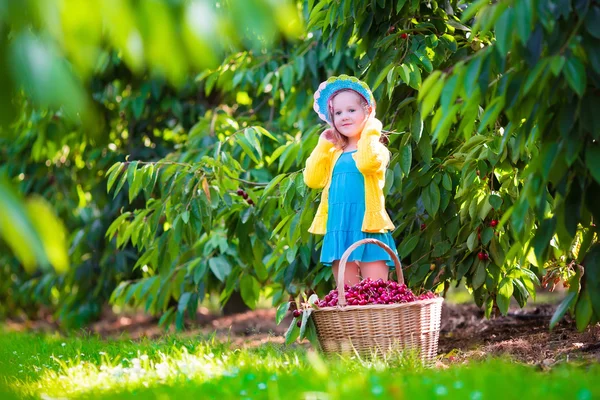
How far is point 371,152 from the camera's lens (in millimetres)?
3463

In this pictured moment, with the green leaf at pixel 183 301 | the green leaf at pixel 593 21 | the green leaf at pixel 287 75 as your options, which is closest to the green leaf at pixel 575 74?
the green leaf at pixel 593 21

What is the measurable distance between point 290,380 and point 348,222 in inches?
54.3

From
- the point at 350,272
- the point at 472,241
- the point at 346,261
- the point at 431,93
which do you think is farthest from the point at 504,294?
the point at 431,93

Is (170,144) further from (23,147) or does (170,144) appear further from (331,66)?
(331,66)

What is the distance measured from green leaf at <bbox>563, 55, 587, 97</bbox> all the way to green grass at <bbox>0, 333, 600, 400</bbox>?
0.81 m

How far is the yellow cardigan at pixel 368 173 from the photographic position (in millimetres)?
3480

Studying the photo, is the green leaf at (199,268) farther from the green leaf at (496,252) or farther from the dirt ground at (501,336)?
the green leaf at (496,252)

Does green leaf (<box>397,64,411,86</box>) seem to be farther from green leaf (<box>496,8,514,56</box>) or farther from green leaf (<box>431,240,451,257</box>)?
green leaf (<box>496,8,514,56</box>)

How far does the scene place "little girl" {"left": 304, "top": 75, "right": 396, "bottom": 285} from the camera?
3.50 m

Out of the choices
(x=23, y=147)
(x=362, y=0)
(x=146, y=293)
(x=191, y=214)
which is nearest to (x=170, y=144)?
(x=23, y=147)

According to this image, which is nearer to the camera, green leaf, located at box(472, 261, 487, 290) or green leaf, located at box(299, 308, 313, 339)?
green leaf, located at box(299, 308, 313, 339)

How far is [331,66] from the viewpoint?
16.7 feet

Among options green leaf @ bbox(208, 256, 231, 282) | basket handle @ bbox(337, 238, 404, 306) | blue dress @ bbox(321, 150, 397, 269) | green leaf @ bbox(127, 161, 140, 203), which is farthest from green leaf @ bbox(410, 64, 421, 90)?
green leaf @ bbox(208, 256, 231, 282)

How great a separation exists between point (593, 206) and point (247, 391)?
1.23 metres
